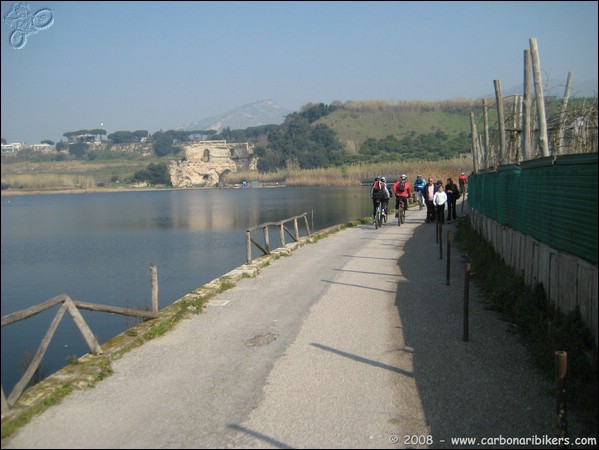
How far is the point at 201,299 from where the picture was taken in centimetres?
1114

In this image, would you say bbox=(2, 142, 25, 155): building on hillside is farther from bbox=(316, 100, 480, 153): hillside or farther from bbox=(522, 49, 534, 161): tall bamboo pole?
bbox=(316, 100, 480, 153): hillside

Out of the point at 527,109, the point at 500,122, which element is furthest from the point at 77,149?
the point at 527,109

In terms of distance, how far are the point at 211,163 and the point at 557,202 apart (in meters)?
184

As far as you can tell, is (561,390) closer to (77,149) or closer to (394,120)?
(77,149)

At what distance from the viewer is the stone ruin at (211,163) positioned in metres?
178

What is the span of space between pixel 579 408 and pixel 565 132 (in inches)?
285

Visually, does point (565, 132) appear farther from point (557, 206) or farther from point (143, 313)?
point (143, 313)

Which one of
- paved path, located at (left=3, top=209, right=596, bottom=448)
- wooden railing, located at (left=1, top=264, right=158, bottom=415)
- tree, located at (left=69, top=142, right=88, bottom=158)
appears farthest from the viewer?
tree, located at (left=69, top=142, right=88, bottom=158)

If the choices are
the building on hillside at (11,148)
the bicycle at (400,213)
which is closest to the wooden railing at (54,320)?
the building on hillside at (11,148)

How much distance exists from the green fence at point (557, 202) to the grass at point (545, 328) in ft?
2.70

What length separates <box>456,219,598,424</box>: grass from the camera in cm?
564

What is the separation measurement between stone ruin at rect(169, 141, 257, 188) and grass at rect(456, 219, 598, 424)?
16744cm

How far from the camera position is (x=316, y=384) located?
660cm

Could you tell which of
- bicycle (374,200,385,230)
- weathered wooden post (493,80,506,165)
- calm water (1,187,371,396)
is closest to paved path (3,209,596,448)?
calm water (1,187,371,396)
